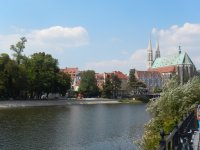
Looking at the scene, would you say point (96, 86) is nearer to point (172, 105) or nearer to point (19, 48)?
point (19, 48)

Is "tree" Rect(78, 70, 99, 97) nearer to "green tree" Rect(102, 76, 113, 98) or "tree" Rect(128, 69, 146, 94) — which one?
"green tree" Rect(102, 76, 113, 98)

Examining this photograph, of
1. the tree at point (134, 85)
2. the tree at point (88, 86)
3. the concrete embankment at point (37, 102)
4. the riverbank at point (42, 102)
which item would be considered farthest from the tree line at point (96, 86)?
the concrete embankment at point (37, 102)

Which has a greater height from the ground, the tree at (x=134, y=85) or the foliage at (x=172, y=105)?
the tree at (x=134, y=85)

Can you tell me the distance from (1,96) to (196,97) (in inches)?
3046

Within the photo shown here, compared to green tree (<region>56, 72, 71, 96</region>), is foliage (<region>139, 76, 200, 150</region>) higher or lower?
lower

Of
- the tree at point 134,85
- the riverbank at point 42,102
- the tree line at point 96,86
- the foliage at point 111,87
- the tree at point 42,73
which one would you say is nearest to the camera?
the riverbank at point 42,102

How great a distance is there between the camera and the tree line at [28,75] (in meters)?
93.3

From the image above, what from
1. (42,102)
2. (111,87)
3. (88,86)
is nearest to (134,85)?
(111,87)

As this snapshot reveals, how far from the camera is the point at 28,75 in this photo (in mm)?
100500

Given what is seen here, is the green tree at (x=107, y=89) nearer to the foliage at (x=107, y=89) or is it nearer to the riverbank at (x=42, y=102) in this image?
the foliage at (x=107, y=89)

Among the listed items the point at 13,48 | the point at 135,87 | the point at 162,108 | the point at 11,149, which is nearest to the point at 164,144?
the point at 162,108

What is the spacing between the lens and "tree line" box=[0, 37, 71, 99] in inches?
3674

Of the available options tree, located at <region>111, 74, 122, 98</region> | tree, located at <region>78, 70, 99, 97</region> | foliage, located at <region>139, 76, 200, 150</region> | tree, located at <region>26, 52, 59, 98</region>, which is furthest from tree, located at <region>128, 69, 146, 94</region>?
foliage, located at <region>139, 76, 200, 150</region>

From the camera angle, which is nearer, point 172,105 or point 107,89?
point 172,105
